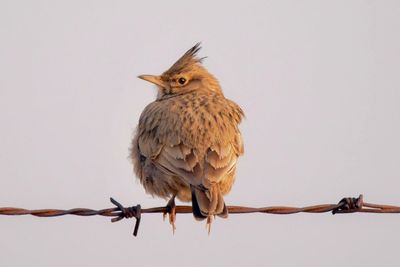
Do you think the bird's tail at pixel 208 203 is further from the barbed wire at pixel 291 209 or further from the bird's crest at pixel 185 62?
the bird's crest at pixel 185 62

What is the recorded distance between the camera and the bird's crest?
10.9 metres

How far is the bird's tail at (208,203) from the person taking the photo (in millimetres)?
7484

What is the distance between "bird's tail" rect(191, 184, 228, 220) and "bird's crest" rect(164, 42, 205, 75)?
129 inches

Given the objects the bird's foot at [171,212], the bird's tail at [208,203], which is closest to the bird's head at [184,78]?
the bird's foot at [171,212]

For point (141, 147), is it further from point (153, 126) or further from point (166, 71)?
point (166, 71)

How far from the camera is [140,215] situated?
268 inches

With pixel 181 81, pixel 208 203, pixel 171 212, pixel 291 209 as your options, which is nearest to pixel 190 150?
pixel 171 212

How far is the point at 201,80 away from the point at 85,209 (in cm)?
464

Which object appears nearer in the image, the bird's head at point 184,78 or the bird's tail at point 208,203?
the bird's tail at point 208,203

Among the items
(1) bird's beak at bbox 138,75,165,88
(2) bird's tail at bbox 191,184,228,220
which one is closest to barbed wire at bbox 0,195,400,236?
(2) bird's tail at bbox 191,184,228,220

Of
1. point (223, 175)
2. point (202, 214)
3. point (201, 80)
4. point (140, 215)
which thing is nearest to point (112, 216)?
point (140, 215)

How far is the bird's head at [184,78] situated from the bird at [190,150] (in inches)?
28.2

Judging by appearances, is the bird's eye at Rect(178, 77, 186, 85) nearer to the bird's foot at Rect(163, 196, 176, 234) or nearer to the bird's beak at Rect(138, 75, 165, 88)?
the bird's beak at Rect(138, 75, 165, 88)

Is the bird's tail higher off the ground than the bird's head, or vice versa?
the bird's head
